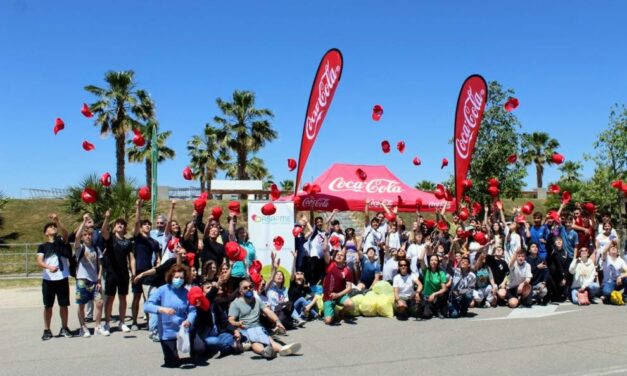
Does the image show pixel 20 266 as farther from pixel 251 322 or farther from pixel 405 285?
pixel 405 285

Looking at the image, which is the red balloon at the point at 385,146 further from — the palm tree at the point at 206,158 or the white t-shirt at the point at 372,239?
the palm tree at the point at 206,158

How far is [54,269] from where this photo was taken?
24.0ft

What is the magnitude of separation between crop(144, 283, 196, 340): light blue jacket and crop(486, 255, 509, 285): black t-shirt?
6230mm

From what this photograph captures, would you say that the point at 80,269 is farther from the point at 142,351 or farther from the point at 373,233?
the point at 373,233

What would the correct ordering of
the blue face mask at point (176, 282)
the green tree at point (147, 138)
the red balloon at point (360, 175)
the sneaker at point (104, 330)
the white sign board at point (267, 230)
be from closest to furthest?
1. the blue face mask at point (176, 282)
2. the sneaker at point (104, 330)
3. the white sign board at point (267, 230)
4. the red balloon at point (360, 175)
5. the green tree at point (147, 138)

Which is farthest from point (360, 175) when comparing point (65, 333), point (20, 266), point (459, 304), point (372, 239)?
point (20, 266)

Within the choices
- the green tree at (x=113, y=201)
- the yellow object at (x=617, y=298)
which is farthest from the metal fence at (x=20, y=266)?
the yellow object at (x=617, y=298)

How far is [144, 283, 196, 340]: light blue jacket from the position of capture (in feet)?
19.4

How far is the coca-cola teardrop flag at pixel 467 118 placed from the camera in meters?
14.2

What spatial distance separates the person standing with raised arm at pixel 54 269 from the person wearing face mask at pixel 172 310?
216cm

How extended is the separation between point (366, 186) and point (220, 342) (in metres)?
8.14

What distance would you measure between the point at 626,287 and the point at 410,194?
219 inches

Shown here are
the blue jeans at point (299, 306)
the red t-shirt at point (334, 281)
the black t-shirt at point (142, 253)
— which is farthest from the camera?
the red t-shirt at point (334, 281)

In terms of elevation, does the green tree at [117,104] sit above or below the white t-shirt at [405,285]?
above
